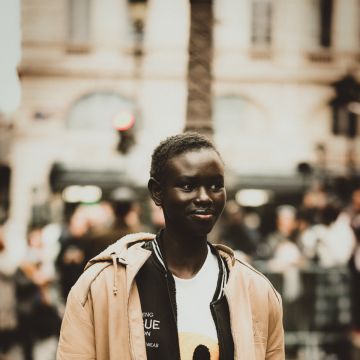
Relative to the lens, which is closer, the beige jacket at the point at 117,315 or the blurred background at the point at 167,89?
the beige jacket at the point at 117,315

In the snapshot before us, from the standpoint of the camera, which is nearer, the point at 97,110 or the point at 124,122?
the point at 124,122

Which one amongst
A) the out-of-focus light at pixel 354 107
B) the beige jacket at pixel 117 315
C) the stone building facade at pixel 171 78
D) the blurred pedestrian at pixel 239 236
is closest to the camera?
the beige jacket at pixel 117 315

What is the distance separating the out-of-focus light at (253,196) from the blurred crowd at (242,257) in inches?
301

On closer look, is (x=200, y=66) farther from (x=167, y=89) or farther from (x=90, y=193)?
(x=167, y=89)

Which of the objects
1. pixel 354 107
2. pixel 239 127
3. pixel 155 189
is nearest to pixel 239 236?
pixel 155 189

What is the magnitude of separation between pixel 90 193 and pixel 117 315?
15.9 m

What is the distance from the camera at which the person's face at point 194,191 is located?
2.17 meters

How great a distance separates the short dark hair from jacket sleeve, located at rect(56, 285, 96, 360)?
47 cm

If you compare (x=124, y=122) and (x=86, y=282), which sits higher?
(x=124, y=122)

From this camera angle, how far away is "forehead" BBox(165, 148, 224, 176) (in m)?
A: 2.20

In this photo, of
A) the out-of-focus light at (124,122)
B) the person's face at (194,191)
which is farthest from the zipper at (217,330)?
the out-of-focus light at (124,122)

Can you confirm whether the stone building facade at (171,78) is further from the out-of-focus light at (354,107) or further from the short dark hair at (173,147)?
the short dark hair at (173,147)

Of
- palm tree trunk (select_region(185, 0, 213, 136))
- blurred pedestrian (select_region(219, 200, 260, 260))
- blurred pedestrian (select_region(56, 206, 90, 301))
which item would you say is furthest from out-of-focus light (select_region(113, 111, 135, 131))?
palm tree trunk (select_region(185, 0, 213, 136))

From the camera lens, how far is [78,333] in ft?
7.05
